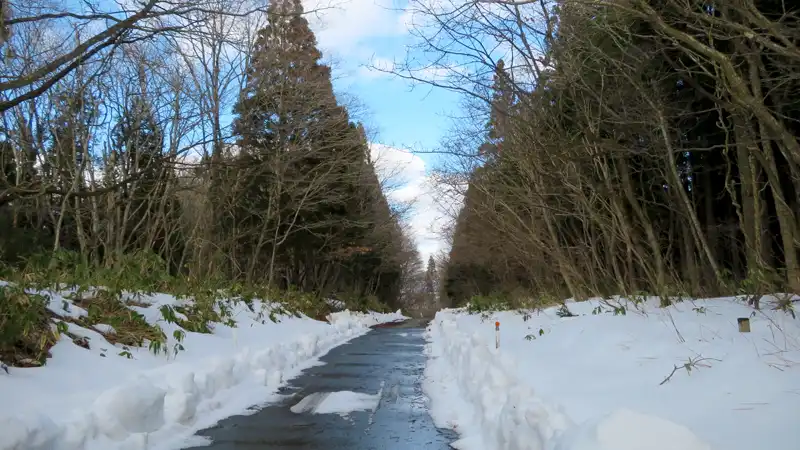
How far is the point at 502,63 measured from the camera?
41.1 ft

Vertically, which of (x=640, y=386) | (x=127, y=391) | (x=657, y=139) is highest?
(x=657, y=139)

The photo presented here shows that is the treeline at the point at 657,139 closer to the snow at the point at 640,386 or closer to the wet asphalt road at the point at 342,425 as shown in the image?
the snow at the point at 640,386

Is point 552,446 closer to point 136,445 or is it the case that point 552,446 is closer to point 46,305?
point 136,445

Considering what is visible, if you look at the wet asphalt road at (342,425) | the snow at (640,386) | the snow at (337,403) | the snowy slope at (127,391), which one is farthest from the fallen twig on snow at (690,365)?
the snowy slope at (127,391)

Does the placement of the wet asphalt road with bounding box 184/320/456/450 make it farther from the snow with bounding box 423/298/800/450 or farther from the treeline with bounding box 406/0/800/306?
the treeline with bounding box 406/0/800/306

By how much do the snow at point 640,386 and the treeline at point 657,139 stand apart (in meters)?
1.46

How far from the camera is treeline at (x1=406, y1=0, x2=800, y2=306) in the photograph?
344 inches

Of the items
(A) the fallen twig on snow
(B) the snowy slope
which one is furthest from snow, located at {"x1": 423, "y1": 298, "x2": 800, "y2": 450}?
(B) the snowy slope

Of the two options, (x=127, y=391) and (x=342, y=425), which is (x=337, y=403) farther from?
(x=127, y=391)

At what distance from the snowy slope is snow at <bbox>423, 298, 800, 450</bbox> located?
268cm

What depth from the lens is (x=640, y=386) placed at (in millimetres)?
5992

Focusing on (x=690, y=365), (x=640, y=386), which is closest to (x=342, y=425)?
(x=640, y=386)

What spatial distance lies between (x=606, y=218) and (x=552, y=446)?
1197 centimetres

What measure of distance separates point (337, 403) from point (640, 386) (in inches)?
151
